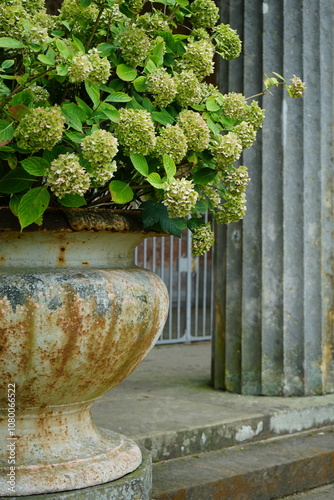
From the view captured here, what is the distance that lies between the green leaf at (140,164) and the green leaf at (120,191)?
0.08 meters

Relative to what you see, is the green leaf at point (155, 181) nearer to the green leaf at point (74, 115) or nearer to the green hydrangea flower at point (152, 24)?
the green leaf at point (74, 115)

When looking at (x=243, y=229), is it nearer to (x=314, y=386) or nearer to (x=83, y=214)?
(x=314, y=386)

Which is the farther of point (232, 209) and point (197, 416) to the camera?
point (197, 416)

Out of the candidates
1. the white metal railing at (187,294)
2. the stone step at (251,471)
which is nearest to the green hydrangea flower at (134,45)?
the stone step at (251,471)

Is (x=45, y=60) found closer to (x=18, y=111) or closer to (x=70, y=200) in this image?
(x=18, y=111)

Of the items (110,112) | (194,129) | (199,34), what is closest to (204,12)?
(199,34)

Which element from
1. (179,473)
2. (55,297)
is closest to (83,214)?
(55,297)

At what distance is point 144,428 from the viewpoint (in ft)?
9.07

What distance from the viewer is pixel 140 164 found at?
5.61ft

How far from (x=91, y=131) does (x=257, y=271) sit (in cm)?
210

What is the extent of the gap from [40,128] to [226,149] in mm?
524

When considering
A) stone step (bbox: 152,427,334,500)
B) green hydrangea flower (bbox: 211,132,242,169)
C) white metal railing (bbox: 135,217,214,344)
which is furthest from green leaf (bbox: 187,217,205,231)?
white metal railing (bbox: 135,217,214,344)

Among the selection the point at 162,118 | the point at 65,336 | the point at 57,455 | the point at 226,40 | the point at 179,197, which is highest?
the point at 226,40

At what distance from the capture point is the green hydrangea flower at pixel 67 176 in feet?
5.17
